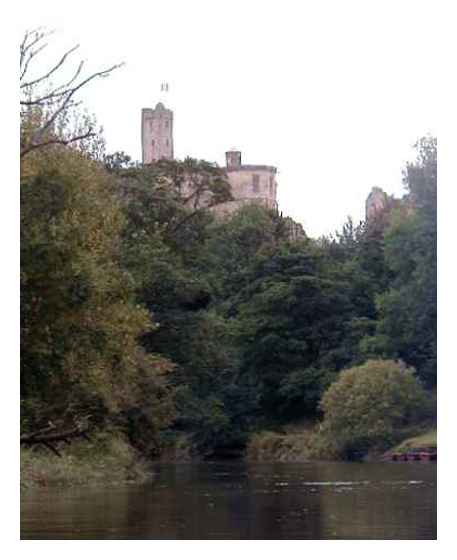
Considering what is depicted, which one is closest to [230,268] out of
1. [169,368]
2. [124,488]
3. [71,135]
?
[169,368]

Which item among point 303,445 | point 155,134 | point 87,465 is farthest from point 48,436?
point 155,134

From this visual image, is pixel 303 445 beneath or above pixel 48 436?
beneath

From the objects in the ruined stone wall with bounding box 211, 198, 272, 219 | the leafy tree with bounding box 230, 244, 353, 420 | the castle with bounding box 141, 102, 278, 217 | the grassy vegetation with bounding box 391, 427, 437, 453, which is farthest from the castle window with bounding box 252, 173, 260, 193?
the grassy vegetation with bounding box 391, 427, 437, 453

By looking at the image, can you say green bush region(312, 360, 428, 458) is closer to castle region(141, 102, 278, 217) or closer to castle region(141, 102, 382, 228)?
castle region(141, 102, 382, 228)

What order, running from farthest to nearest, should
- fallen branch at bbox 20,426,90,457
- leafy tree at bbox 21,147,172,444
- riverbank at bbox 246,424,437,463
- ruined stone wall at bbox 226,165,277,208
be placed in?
ruined stone wall at bbox 226,165,277,208, riverbank at bbox 246,424,437,463, fallen branch at bbox 20,426,90,457, leafy tree at bbox 21,147,172,444

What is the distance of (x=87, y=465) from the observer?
124 feet

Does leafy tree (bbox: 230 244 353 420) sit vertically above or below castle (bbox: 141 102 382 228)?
below

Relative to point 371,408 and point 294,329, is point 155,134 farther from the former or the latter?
point 371,408

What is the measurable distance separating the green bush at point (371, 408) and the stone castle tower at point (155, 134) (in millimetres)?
89538

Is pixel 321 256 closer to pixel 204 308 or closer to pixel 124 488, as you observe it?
pixel 204 308

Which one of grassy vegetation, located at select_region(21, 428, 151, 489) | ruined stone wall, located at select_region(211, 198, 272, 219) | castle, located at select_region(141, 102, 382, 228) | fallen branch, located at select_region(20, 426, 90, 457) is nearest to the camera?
fallen branch, located at select_region(20, 426, 90, 457)

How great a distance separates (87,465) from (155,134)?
110608mm

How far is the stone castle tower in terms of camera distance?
146500 mm

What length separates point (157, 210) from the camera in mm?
48906
